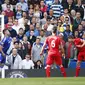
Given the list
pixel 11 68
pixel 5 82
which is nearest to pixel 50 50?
pixel 11 68

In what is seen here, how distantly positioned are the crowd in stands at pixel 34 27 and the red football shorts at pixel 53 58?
1310mm

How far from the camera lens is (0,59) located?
19719 millimetres

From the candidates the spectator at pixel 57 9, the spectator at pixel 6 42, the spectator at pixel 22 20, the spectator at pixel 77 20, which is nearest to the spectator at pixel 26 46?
the spectator at pixel 6 42

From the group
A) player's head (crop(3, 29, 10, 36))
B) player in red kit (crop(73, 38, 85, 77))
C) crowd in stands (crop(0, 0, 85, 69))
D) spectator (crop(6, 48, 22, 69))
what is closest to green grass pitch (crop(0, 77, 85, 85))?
player in red kit (crop(73, 38, 85, 77))

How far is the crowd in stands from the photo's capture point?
1992cm

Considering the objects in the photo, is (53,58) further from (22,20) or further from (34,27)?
(22,20)

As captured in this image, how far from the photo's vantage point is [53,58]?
1853 cm

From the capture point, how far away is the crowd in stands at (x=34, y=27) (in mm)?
19922

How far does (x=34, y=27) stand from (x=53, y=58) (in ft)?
10.6

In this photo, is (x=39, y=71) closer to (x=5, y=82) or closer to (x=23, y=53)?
(x=23, y=53)

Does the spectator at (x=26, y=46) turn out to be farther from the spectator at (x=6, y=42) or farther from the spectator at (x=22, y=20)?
the spectator at (x=22, y=20)

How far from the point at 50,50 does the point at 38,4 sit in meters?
5.05

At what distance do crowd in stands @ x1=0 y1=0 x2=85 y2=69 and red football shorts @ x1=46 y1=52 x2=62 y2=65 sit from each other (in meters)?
1.31

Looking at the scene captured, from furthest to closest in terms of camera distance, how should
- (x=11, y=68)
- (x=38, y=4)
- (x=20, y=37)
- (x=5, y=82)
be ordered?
(x=38, y=4), (x=20, y=37), (x=11, y=68), (x=5, y=82)
